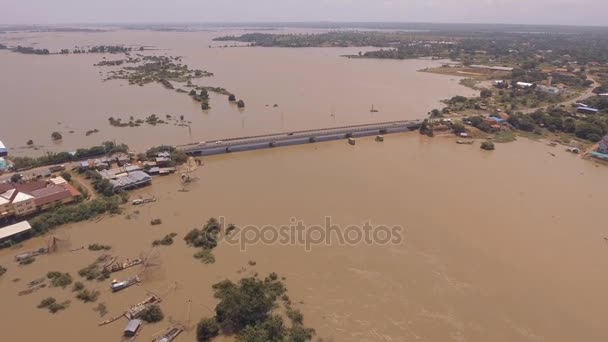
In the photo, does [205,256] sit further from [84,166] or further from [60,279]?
[84,166]

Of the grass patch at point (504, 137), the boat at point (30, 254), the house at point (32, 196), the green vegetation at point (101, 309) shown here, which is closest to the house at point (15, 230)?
the house at point (32, 196)

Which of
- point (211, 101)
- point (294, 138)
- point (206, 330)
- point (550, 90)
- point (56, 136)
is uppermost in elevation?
point (211, 101)

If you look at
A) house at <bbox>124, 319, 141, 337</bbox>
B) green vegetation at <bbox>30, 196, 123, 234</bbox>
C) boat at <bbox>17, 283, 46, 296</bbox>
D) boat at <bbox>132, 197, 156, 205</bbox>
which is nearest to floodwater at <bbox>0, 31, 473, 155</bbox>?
boat at <bbox>132, 197, 156, 205</bbox>

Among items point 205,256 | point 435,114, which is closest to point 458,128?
point 435,114

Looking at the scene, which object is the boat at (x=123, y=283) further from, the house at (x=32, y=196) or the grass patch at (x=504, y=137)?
the grass patch at (x=504, y=137)

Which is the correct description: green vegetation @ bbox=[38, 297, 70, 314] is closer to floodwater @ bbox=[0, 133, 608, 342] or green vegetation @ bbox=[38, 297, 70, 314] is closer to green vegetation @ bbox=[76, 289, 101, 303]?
floodwater @ bbox=[0, 133, 608, 342]

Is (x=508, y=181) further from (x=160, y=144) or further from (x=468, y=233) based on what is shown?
(x=160, y=144)
